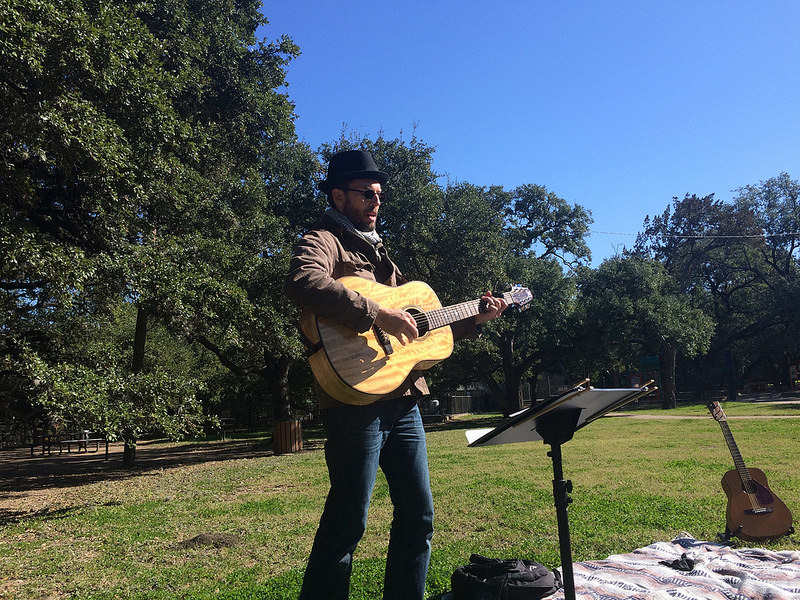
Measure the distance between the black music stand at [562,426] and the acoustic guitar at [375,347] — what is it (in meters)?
0.50

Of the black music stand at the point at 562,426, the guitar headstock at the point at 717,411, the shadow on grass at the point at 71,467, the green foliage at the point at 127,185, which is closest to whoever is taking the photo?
the black music stand at the point at 562,426

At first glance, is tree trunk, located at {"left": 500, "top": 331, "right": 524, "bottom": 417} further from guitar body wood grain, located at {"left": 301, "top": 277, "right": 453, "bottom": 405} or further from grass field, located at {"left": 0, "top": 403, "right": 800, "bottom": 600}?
guitar body wood grain, located at {"left": 301, "top": 277, "right": 453, "bottom": 405}

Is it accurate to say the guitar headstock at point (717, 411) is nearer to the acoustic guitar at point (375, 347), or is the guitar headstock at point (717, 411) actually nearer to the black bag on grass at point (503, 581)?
the black bag on grass at point (503, 581)

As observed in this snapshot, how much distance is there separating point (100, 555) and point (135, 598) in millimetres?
1906

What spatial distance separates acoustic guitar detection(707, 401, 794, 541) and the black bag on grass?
89.3 inches

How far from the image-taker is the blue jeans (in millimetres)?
2648

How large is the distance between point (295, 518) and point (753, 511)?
15.9ft

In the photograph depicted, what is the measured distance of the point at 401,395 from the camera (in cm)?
286

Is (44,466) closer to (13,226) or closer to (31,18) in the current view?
(13,226)

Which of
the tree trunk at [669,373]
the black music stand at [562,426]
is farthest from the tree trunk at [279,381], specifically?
the tree trunk at [669,373]

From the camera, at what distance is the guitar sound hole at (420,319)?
316 centimetres

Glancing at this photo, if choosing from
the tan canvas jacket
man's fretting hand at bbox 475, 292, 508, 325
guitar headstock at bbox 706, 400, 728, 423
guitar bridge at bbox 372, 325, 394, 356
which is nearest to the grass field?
guitar headstock at bbox 706, 400, 728, 423

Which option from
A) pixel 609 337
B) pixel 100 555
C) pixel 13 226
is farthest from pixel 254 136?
pixel 609 337

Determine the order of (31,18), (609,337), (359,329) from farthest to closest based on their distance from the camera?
1. (609,337)
2. (31,18)
3. (359,329)
